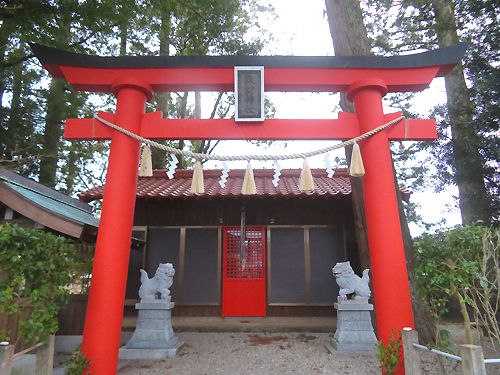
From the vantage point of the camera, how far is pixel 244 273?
8.77 metres

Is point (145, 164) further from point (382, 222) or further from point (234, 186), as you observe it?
point (234, 186)

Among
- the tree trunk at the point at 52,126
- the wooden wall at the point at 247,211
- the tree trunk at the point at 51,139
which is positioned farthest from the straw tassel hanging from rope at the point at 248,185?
the tree trunk at the point at 51,139

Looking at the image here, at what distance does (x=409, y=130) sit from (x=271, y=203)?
17.1 feet

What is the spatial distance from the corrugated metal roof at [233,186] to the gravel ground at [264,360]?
335cm

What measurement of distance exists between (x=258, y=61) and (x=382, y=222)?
2576 mm

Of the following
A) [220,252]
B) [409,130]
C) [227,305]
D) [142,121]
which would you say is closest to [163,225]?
[220,252]

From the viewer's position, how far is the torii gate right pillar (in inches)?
142

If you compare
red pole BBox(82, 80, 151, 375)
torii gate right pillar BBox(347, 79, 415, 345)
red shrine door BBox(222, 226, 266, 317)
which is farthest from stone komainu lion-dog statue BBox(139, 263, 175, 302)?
torii gate right pillar BBox(347, 79, 415, 345)

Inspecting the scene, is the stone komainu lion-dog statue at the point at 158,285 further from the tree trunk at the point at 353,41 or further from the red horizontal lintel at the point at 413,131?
the red horizontal lintel at the point at 413,131

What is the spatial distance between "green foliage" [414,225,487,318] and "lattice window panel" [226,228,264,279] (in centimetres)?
534

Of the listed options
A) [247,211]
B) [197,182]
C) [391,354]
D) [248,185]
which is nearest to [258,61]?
[248,185]

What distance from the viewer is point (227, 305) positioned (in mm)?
8586

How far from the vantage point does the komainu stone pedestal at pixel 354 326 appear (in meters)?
5.82

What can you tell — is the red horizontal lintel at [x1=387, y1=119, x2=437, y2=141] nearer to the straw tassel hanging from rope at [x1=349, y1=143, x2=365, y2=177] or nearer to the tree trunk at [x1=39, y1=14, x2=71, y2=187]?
the straw tassel hanging from rope at [x1=349, y1=143, x2=365, y2=177]
